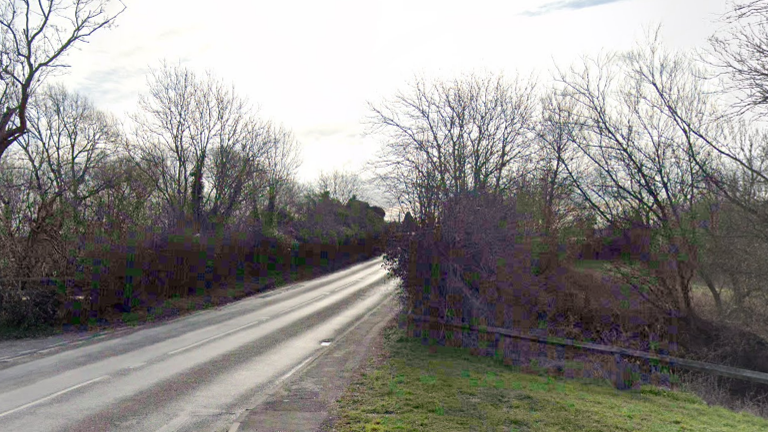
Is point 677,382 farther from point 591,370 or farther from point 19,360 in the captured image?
point 19,360

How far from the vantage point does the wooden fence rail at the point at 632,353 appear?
11062 millimetres

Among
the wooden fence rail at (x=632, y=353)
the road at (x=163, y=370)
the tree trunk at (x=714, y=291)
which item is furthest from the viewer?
the tree trunk at (x=714, y=291)

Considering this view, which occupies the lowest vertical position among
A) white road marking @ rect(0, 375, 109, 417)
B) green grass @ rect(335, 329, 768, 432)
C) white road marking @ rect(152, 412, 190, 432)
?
white road marking @ rect(0, 375, 109, 417)

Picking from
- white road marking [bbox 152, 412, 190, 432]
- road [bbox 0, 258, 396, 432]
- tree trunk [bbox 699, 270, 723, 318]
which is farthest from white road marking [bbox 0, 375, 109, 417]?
tree trunk [bbox 699, 270, 723, 318]

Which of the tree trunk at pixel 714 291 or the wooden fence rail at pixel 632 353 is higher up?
the tree trunk at pixel 714 291

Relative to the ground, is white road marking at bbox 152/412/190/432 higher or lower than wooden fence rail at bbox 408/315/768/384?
lower

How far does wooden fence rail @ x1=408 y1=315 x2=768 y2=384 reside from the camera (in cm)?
1106

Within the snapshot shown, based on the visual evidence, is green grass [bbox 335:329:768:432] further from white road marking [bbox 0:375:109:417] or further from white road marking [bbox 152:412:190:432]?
→ white road marking [bbox 0:375:109:417]

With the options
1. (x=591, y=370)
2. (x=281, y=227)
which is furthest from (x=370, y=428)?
(x=281, y=227)

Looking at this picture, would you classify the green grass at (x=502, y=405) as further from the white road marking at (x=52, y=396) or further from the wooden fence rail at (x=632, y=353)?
the white road marking at (x=52, y=396)

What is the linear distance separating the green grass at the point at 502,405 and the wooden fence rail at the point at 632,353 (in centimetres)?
86

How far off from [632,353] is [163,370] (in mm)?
9915

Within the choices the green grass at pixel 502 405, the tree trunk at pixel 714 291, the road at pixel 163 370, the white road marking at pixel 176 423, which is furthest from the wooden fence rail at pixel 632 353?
the white road marking at pixel 176 423

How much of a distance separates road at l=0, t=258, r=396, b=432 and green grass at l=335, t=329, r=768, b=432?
6.69 feet
